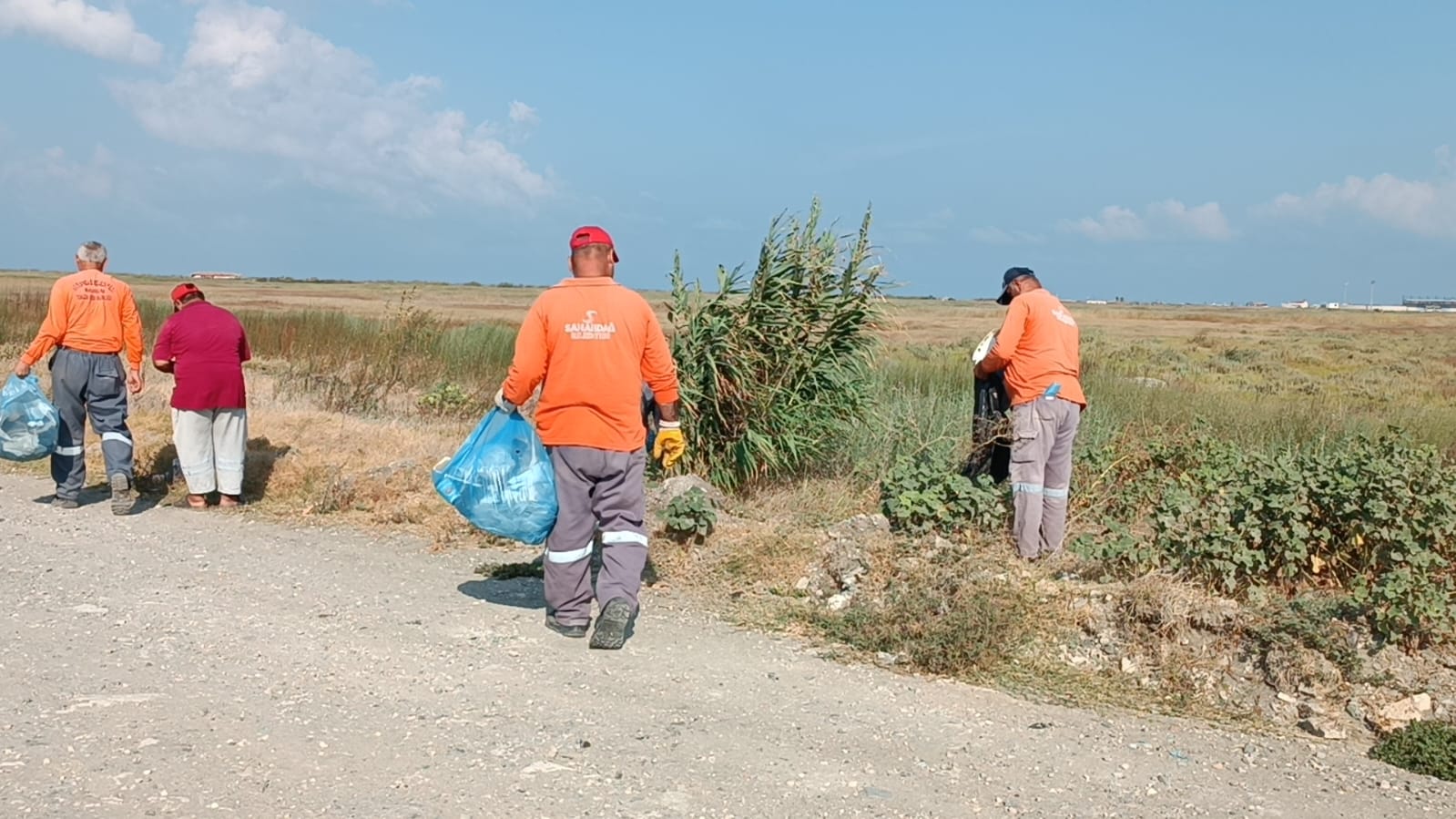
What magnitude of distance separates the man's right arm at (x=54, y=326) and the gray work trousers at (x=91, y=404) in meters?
0.14

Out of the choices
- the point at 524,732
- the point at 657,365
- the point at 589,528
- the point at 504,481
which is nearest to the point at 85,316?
the point at 504,481

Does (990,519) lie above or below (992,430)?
below

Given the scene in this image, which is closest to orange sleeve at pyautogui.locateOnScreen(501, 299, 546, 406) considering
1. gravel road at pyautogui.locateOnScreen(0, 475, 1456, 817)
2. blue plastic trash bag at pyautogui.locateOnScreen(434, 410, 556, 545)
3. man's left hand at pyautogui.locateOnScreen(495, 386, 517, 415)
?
man's left hand at pyautogui.locateOnScreen(495, 386, 517, 415)

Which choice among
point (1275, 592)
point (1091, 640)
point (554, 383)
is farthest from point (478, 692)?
point (1275, 592)

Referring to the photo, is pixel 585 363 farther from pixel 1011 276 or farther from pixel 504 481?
pixel 1011 276

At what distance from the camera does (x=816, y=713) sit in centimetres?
545

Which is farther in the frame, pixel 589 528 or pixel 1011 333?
pixel 1011 333

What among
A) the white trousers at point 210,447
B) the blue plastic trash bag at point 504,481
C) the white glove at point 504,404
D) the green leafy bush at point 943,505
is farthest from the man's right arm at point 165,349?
the green leafy bush at point 943,505

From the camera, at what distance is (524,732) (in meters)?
5.05

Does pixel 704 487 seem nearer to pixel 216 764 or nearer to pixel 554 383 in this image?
pixel 554 383

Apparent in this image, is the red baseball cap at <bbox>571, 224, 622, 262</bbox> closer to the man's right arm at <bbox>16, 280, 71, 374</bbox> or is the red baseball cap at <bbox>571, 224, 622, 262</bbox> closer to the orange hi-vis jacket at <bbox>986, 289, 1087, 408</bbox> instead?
the orange hi-vis jacket at <bbox>986, 289, 1087, 408</bbox>

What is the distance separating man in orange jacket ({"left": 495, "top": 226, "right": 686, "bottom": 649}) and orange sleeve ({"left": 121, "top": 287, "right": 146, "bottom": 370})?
495 centimetres

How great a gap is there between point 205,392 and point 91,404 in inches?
38.5

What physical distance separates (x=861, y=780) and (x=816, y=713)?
0.77 metres
